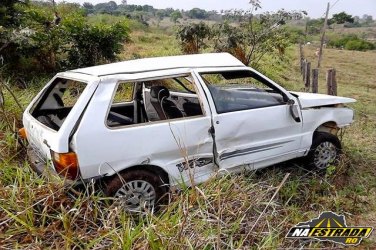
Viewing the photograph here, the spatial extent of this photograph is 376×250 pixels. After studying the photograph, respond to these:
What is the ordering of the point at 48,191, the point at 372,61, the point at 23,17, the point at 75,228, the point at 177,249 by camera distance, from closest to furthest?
the point at 177,249, the point at 75,228, the point at 48,191, the point at 23,17, the point at 372,61

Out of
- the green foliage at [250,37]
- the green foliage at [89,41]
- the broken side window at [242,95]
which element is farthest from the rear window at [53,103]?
the green foliage at [250,37]

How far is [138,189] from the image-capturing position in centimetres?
328

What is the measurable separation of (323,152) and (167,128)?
2.22 metres

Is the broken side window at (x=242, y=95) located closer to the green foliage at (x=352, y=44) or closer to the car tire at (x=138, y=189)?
the car tire at (x=138, y=189)

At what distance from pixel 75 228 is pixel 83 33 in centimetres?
671

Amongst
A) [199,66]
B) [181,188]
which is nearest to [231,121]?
[199,66]

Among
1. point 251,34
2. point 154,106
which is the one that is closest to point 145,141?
point 154,106

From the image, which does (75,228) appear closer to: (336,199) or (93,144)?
(93,144)

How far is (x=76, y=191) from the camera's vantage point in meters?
2.98

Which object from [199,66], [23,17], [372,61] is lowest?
[372,61]

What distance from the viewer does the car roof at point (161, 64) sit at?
11.4 ft

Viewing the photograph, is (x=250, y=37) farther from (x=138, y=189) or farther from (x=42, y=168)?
(x=42, y=168)

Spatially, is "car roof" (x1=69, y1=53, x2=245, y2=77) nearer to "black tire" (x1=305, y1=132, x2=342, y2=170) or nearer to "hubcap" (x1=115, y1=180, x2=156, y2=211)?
"hubcap" (x1=115, y1=180, x2=156, y2=211)

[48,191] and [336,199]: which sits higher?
[48,191]
